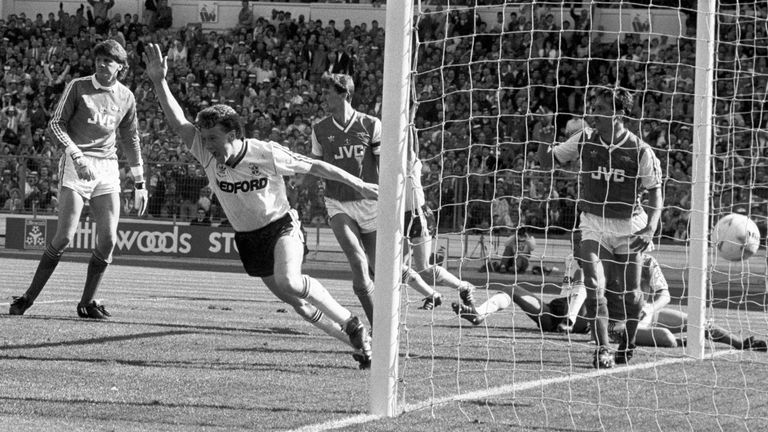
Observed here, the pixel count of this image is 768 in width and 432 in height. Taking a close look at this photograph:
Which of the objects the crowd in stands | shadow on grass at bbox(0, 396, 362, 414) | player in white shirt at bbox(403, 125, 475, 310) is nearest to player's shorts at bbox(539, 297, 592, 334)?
player in white shirt at bbox(403, 125, 475, 310)

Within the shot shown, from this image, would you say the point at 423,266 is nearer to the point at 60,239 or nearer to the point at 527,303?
the point at 527,303

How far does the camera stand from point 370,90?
2919 cm

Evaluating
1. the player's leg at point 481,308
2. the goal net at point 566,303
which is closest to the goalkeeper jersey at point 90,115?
the goal net at point 566,303

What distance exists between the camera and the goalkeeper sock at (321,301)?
721 cm

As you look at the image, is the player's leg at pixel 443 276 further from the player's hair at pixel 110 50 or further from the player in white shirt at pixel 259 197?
the player's hair at pixel 110 50

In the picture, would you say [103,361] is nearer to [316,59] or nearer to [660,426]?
[660,426]

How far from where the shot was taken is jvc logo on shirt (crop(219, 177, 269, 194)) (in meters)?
7.24

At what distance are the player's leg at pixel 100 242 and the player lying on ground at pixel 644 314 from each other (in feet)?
10.5

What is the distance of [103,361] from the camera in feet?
24.0

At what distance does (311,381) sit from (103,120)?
4.06 metres

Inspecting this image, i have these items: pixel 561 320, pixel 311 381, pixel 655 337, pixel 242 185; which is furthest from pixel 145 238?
pixel 311 381

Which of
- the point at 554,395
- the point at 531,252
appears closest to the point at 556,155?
the point at 554,395

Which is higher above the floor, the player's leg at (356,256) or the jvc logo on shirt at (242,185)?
the jvc logo on shirt at (242,185)

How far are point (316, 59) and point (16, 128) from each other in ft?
29.0
